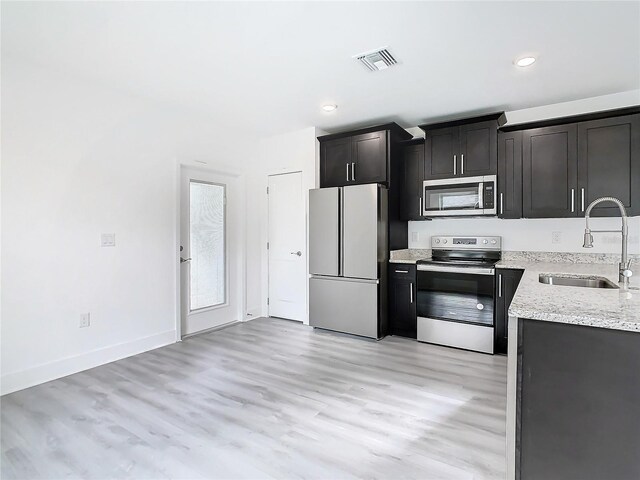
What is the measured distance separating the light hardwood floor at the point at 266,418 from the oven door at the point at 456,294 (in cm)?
40

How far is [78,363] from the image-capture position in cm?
305

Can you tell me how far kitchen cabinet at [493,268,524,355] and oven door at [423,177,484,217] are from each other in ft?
2.33

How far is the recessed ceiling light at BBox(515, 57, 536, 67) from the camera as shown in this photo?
104 inches

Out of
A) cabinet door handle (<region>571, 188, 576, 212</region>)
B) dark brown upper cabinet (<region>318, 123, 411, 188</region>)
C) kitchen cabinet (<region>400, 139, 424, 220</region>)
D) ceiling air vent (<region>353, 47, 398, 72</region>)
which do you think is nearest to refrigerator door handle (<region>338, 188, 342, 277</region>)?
dark brown upper cabinet (<region>318, 123, 411, 188</region>)

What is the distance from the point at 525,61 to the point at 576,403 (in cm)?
254

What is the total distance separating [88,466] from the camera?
182 centimetres

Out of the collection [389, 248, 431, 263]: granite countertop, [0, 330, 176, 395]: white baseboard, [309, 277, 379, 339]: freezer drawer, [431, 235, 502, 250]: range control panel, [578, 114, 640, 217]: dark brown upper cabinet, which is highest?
[578, 114, 640, 217]: dark brown upper cabinet

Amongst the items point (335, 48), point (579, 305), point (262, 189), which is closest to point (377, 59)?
point (335, 48)

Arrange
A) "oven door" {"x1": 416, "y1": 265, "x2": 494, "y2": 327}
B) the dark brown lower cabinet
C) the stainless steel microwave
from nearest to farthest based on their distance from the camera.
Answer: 1. the dark brown lower cabinet
2. "oven door" {"x1": 416, "y1": 265, "x2": 494, "y2": 327}
3. the stainless steel microwave

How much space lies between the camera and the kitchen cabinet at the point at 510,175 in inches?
140

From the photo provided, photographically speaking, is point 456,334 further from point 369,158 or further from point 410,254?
point 369,158

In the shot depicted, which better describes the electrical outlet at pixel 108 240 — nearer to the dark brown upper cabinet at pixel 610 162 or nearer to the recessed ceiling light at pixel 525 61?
the recessed ceiling light at pixel 525 61

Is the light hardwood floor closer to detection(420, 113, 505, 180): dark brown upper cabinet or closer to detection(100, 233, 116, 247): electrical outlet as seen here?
detection(100, 233, 116, 247): electrical outlet

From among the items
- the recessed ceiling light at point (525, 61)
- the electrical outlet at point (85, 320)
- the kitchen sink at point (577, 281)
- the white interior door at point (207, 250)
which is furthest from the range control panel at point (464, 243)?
the electrical outlet at point (85, 320)
